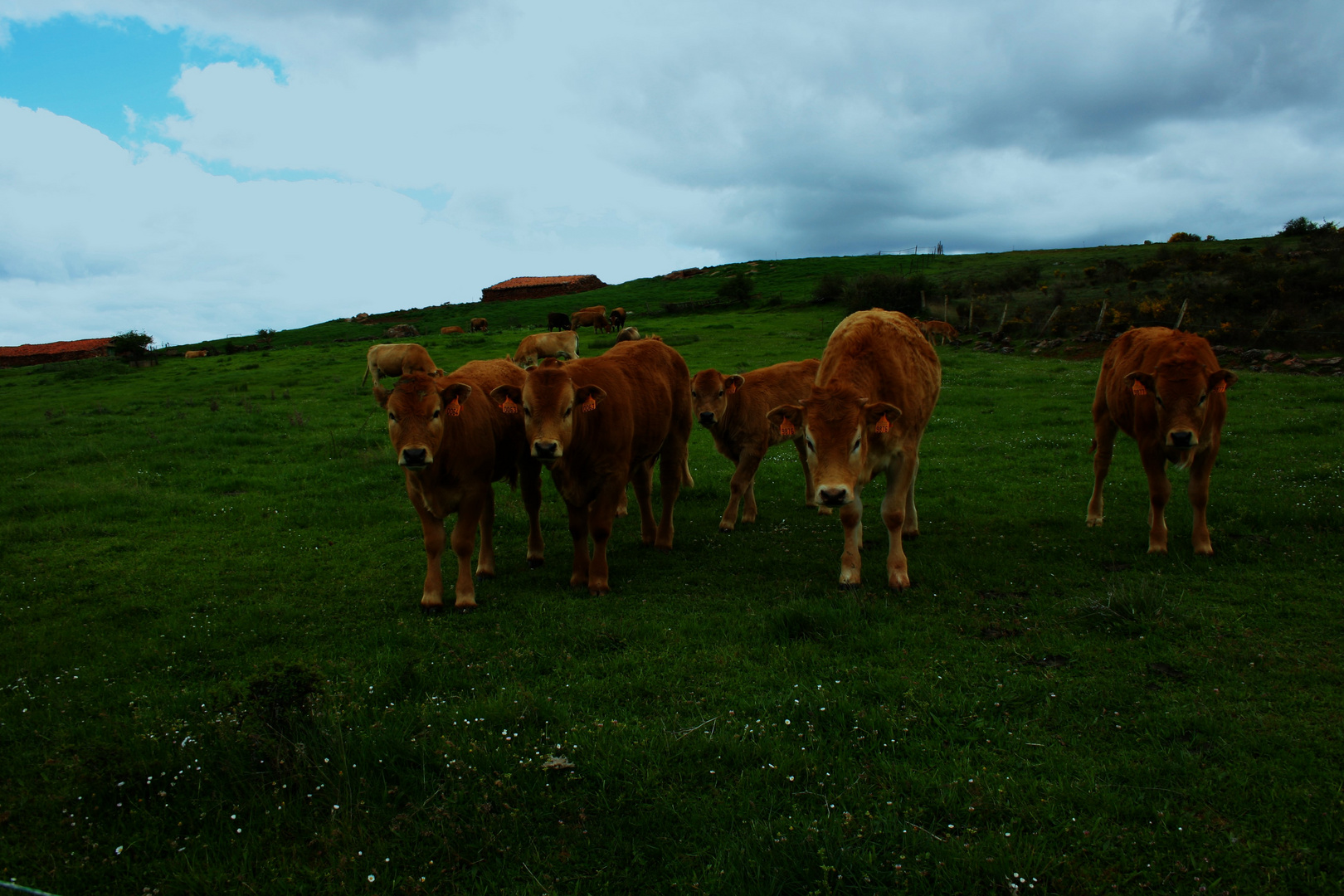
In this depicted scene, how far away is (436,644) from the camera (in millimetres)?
5770

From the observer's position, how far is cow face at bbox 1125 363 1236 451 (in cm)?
697

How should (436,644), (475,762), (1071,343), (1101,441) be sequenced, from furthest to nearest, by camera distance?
(1071,343) → (1101,441) → (436,644) → (475,762)

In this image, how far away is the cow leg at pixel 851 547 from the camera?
265 inches

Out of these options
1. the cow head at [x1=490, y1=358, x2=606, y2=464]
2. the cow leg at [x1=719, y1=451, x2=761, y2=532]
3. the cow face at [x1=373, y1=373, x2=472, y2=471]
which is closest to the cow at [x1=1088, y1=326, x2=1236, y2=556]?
the cow leg at [x1=719, y1=451, x2=761, y2=532]

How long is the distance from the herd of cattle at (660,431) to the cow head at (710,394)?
1260 millimetres

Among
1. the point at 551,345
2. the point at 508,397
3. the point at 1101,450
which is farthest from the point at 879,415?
the point at 551,345

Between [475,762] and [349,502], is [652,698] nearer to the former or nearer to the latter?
[475,762]

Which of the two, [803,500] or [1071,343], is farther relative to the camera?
[1071,343]

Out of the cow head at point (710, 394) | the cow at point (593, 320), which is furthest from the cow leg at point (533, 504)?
the cow at point (593, 320)

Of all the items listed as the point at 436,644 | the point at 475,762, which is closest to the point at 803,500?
the point at 436,644

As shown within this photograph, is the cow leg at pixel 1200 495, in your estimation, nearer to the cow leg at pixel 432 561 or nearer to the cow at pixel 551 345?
the cow leg at pixel 432 561

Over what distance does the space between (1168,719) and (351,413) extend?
1960 cm

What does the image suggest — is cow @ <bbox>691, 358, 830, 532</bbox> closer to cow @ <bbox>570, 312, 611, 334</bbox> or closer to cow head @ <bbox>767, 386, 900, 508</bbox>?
cow head @ <bbox>767, 386, 900, 508</bbox>

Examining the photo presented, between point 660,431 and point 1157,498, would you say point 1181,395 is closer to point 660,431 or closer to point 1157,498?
point 1157,498
